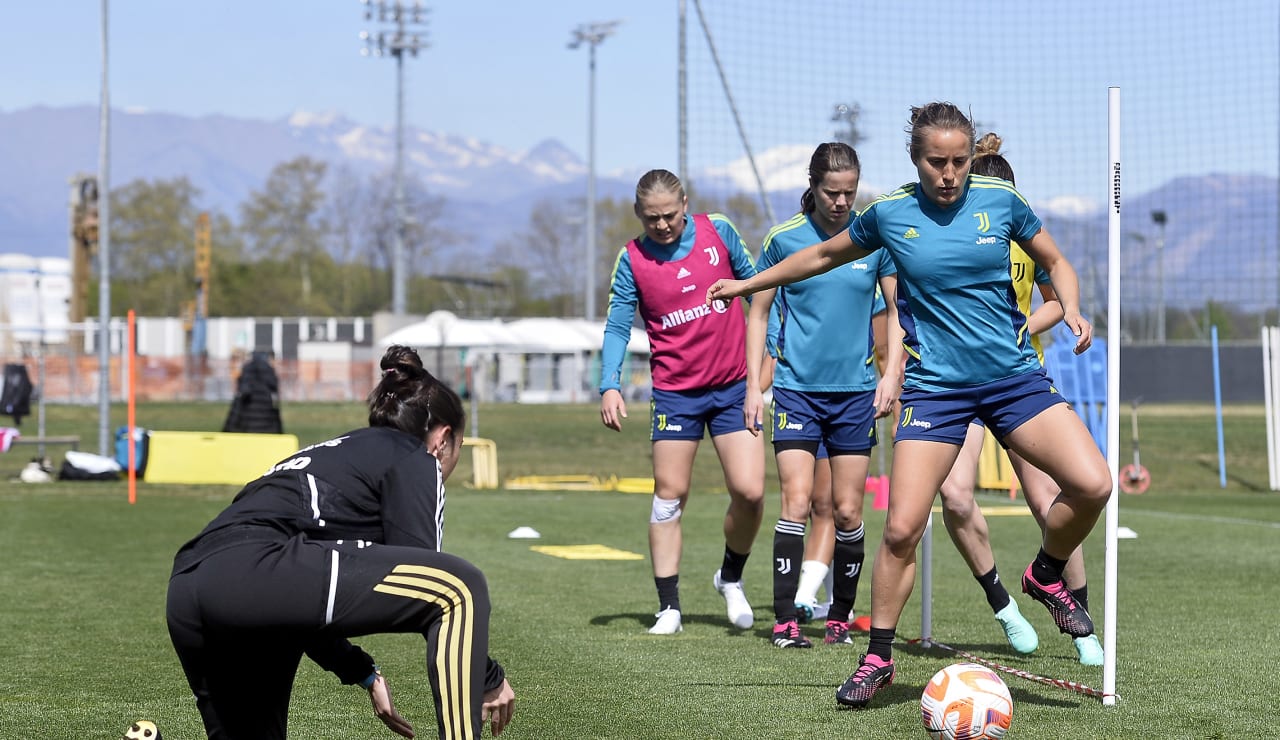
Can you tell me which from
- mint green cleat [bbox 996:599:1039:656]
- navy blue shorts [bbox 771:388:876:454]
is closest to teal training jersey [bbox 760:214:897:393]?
navy blue shorts [bbox 771:388:876:454]

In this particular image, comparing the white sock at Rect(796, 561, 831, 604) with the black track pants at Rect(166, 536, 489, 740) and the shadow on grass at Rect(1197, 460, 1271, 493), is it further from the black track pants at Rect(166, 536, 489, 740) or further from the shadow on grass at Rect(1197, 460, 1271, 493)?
the shadow on grass at Rect(1197, 460, 1271, 493)

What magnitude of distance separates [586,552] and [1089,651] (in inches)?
234

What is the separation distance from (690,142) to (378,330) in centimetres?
3333

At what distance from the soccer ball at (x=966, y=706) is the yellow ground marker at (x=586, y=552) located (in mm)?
6569

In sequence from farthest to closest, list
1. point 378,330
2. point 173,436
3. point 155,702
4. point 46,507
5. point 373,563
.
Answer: point 378,330 → point 173,436 → point 46,507 → point 155,702 → point 373,563

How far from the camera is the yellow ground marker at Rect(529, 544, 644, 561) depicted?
11281 millimetres

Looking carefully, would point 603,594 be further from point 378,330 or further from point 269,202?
point 269,202

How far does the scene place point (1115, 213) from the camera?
5445 millimetres

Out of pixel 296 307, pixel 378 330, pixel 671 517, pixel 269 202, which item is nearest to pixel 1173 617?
pixel 671 517

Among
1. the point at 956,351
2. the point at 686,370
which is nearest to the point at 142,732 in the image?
the point at 956,351

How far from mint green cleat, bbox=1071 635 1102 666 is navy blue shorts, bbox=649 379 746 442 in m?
1.95

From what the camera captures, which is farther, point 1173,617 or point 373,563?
point 1173,617

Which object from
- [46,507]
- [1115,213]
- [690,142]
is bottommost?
[46,507]

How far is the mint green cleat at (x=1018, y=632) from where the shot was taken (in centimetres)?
651
